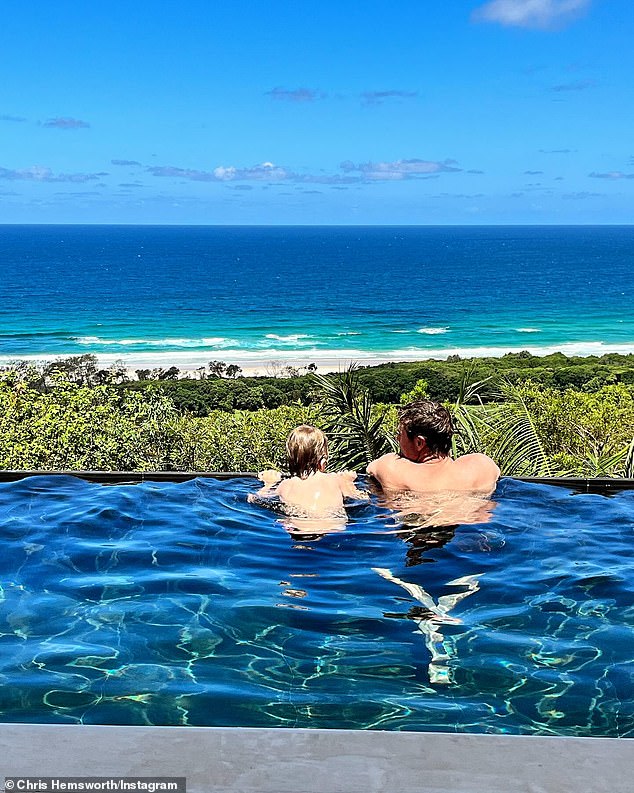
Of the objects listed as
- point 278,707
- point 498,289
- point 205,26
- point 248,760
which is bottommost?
point 278,707

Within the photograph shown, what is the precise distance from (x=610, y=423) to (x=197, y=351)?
131 ft

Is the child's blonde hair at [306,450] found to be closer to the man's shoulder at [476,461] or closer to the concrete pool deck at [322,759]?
the man's shoulder at [476,461]

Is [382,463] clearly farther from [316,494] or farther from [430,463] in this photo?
[316,494]

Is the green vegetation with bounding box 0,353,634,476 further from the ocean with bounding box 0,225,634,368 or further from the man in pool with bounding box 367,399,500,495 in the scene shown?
the ocean with bounding box 0,225,634,368

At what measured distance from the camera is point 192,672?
386cm

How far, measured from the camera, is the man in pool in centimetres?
627

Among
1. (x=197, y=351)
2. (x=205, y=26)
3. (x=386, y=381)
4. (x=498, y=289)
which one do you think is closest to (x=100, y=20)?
(x=205, y=26)

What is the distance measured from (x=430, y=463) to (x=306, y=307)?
65.8 m

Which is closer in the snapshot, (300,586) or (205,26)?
(300,586)

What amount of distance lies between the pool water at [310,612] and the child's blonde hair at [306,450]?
445 millimetres

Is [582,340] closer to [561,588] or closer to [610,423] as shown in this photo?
[610,423]

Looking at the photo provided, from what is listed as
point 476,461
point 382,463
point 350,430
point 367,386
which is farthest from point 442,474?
point 367,386

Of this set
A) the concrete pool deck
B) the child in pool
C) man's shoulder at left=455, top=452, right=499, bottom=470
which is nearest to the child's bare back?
the child in pool

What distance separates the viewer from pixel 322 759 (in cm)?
204
